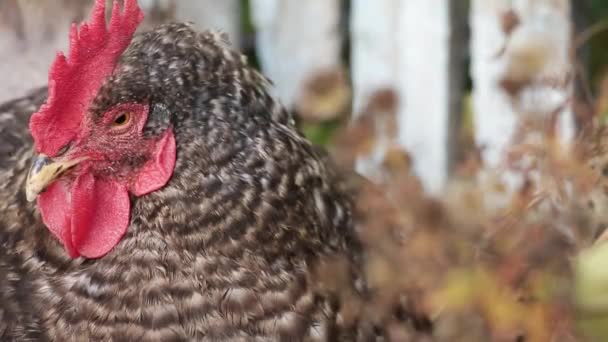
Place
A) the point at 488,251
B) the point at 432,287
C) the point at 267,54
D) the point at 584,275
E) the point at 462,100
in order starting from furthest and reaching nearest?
the point at 267,54
the point at 462,100
the point at 488,251
the point at 432,287
the point at 584,275

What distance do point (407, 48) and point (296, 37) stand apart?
0.40 meters

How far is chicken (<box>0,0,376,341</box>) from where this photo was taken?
47.8 inches

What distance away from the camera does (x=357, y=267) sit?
1405 millimetres

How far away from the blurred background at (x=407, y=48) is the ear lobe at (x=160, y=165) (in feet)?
2.65

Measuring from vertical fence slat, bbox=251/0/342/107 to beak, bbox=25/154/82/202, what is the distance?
1.34m

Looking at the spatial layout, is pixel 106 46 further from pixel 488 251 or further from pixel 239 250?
pixel 488 251

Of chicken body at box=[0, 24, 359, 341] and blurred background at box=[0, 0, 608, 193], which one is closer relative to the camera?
chicken body at box=[0, 24, 359, 341]

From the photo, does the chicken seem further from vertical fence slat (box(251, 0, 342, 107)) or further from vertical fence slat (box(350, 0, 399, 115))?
vertical fence slat (box(251, 0, 342, 107))

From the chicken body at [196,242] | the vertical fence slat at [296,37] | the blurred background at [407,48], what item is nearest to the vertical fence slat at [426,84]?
the blurred background at [407,48]

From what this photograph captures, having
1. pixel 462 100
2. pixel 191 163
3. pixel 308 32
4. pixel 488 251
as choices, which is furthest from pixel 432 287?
pixel 308 32

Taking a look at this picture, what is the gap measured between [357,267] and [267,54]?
4.57 ft

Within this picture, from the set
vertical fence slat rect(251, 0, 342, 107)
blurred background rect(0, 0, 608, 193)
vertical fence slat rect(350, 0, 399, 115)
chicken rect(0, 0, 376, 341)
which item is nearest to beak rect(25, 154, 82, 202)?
chicken rect(0, 0, 376, 341)

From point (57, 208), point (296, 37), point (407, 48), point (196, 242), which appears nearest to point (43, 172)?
point (57, 208)

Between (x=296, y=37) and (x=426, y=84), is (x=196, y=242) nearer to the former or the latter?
(x=426, y=84)
